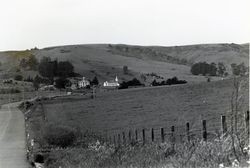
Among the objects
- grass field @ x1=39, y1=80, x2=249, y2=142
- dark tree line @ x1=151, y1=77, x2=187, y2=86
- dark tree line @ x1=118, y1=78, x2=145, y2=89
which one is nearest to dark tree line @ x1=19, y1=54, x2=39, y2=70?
grass field @ x1=39, y1=80, x2=249, y2=142

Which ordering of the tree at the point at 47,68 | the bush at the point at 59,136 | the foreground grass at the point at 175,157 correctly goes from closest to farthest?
the foreground grass at the point at 175,157, the bush at the point at 59,136, the tree at the point at 47,68

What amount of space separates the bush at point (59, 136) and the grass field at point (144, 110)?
6319 millimetres

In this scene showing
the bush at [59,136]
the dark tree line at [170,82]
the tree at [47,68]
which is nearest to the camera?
the bush at [59,136]

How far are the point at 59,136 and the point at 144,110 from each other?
38.4 metres

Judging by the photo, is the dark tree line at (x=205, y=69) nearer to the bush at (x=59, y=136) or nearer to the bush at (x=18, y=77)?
the bush at (x=18, y=77)

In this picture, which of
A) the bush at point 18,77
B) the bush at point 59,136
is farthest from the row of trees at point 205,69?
the bush at point 59,136

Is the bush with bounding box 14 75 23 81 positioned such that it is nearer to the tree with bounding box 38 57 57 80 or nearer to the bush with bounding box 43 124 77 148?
the tree with bounding box 38 57 57 80

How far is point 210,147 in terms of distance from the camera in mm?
11805

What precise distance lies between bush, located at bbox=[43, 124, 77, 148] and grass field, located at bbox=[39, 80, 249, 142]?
20.7 feet

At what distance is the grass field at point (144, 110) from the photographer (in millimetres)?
46750

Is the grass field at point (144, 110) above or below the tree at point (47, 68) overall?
below

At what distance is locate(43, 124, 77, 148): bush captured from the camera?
3350cm

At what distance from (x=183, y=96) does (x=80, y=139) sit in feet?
187

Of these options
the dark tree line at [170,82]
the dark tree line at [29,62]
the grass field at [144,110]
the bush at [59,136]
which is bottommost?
the grass field at [144,110]
